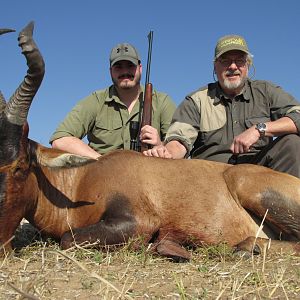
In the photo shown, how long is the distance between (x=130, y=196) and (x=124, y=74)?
4.04 m

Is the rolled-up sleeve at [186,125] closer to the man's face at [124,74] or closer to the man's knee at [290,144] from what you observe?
the man's face at [124,74]

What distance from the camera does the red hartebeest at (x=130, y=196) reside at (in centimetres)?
504

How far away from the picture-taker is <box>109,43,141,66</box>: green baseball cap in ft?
29.3

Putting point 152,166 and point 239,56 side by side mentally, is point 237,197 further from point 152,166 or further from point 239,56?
point 239,56

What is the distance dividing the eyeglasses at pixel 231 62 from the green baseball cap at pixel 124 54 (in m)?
1.77

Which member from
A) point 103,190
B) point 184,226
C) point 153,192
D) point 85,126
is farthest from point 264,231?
point 85,126

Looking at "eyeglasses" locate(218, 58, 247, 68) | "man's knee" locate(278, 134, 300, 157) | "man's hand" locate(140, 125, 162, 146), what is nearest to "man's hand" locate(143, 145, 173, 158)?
"man's hand" locate(140, 125, 162, 146)

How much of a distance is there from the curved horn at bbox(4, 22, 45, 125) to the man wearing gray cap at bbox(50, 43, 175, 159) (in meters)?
3.59

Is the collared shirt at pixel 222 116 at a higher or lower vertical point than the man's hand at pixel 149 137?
higher

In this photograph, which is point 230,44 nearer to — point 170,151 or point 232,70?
point 232,70

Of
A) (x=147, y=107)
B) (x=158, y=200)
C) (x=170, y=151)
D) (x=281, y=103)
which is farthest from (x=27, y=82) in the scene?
(x=281, y=103)

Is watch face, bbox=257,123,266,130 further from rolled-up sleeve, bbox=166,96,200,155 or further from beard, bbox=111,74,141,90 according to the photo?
beard, bbox=111,74,141,90

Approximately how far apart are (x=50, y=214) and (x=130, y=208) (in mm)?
989

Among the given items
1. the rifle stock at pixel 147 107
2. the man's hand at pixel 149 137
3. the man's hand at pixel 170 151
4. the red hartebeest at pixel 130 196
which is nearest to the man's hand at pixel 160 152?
the man's hand at pixel 170 151
